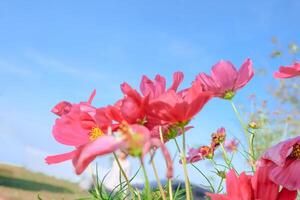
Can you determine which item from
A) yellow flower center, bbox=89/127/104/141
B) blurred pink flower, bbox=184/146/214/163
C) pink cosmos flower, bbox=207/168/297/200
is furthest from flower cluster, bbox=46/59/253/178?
blurred pink flower, bbox=184/146/214/163

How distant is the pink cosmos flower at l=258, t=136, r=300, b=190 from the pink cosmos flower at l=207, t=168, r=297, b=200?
0.02 metres

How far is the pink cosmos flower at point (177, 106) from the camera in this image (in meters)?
0.60

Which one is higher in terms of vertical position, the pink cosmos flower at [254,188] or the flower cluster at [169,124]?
the flower cluster at [169,124]

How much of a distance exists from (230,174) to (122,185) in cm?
42

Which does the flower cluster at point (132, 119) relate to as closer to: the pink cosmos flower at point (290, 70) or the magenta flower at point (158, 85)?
the magenta flower at point (158, 85)

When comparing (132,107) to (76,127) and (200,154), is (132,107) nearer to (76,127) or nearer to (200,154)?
(76,127)

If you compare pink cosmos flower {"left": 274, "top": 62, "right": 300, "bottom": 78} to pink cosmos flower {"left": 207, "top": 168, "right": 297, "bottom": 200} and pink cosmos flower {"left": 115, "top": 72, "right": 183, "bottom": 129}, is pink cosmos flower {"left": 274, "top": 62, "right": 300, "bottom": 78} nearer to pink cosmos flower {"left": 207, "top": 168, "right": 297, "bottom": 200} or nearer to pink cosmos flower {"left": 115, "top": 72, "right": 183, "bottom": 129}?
pink cosmos flower {"left": 207, "top": 168, "right": 297, "bottom": 200}

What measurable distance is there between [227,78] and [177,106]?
0.27 m

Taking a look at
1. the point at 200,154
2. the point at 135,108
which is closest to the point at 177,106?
the point at 135,108

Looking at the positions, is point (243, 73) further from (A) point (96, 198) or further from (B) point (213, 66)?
(A) point (96, 198)

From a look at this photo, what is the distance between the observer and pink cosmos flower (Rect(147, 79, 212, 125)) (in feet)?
1.97

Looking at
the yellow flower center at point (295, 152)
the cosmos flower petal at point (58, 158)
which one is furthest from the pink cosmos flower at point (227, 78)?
the cosmos flower petal at point (58, 158)

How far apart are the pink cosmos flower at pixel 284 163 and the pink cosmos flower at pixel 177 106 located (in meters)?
0.14

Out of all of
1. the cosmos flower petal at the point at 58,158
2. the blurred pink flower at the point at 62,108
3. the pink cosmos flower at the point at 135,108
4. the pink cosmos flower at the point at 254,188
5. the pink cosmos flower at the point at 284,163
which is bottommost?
the pink cosmos flower at the point at 254,188
